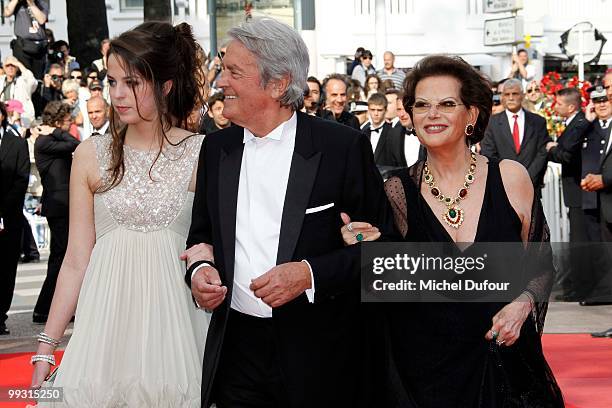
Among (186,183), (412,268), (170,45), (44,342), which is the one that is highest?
(170,45)

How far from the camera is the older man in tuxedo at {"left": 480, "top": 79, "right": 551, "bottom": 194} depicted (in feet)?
39.8

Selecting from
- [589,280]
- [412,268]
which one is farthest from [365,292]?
[589,280]

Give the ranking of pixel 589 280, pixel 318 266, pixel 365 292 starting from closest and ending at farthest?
pixel 318 266
pixel 365 292
pixel 589 280

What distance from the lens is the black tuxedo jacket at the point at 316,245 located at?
12.3ft

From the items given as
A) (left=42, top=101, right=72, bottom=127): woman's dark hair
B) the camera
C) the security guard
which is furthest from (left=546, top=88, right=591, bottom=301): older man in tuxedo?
the camera

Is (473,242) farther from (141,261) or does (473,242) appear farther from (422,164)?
(141,261)

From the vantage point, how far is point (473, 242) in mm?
4242

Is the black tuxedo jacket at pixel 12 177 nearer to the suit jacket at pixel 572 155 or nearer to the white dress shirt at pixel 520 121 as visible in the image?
the white dress shirt at pixel 520 121

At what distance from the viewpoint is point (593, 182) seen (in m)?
10.8

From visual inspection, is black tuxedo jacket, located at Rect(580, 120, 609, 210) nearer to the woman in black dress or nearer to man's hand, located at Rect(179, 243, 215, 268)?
the woman in black dress

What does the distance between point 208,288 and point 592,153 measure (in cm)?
806

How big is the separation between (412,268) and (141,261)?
3.30 feet

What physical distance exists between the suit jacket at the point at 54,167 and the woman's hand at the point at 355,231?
7.31m

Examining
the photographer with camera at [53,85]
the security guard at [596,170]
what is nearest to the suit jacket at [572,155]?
the security guard at [596,170]
